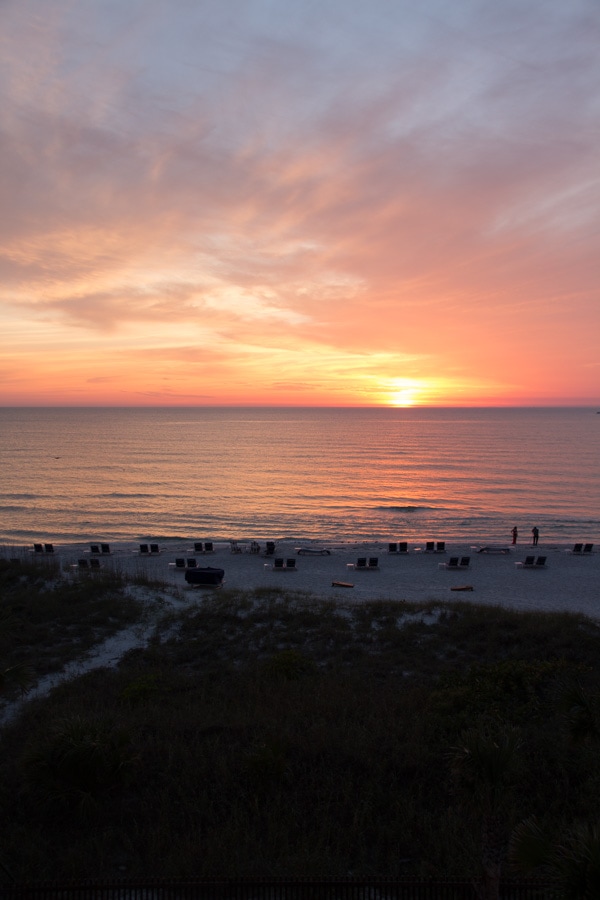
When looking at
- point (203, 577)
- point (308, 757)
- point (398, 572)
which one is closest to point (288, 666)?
point (308, 757)

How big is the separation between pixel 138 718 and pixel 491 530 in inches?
1501

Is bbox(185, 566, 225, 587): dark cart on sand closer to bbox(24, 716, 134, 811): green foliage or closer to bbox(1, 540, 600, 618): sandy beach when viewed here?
bbox(1, 540, 600, 618): sandy beach

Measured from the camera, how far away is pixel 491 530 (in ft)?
146

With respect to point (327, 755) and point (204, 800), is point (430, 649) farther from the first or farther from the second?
point (204, 800)

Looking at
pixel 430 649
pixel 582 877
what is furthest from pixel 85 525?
pixel 582 877

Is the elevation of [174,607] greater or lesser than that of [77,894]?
lesser

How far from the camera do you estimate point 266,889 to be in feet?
21.0

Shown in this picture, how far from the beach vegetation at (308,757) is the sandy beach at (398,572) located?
7.79m

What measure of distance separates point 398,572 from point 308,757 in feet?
66.9

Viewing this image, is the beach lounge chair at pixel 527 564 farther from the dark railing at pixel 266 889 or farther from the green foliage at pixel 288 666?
the dark railing at pixel 266 889

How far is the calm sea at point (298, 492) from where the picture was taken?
45406mm

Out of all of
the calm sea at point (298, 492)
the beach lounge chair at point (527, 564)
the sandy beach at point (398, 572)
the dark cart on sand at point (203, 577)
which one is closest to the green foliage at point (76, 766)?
the sandy beach at point (398, 572)

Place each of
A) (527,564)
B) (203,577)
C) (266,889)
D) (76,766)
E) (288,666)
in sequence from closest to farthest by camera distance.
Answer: (266,889), (76,766), (288,666), (203,577), (527,564)

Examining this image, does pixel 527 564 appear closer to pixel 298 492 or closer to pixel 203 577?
pixel 203 577
